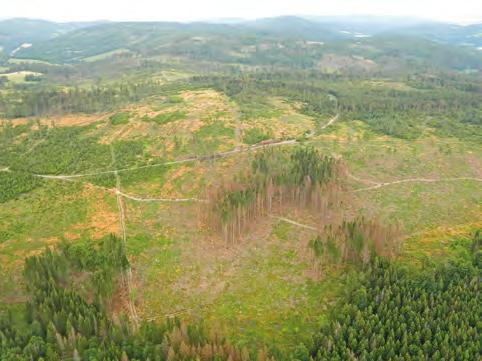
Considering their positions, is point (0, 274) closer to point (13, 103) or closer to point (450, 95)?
point (13, 103)

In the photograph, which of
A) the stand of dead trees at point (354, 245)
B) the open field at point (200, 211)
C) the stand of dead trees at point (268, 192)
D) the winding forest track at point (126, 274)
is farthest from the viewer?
the stand of dead trees at point (268, 192)

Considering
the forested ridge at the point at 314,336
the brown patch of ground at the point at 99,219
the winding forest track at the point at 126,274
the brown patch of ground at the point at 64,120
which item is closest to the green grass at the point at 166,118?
the brown patch of ground at the point at 64,120

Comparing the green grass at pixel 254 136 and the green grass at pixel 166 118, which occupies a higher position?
the green grass at pixel 166 118

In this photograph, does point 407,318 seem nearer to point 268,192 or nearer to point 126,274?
point 268,192

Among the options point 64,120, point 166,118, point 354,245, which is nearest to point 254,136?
point 166,118

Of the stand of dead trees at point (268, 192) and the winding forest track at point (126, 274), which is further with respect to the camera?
the stand of dead trees at point (268, 192)

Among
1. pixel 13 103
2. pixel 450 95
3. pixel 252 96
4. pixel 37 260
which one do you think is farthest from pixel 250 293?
pixel 450 95

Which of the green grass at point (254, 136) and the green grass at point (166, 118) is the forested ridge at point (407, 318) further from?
the green grass at point (166, 118)

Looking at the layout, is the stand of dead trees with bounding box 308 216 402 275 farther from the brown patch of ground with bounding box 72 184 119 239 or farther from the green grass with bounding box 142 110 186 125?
the green grass with bounding box 142 110 186 125
